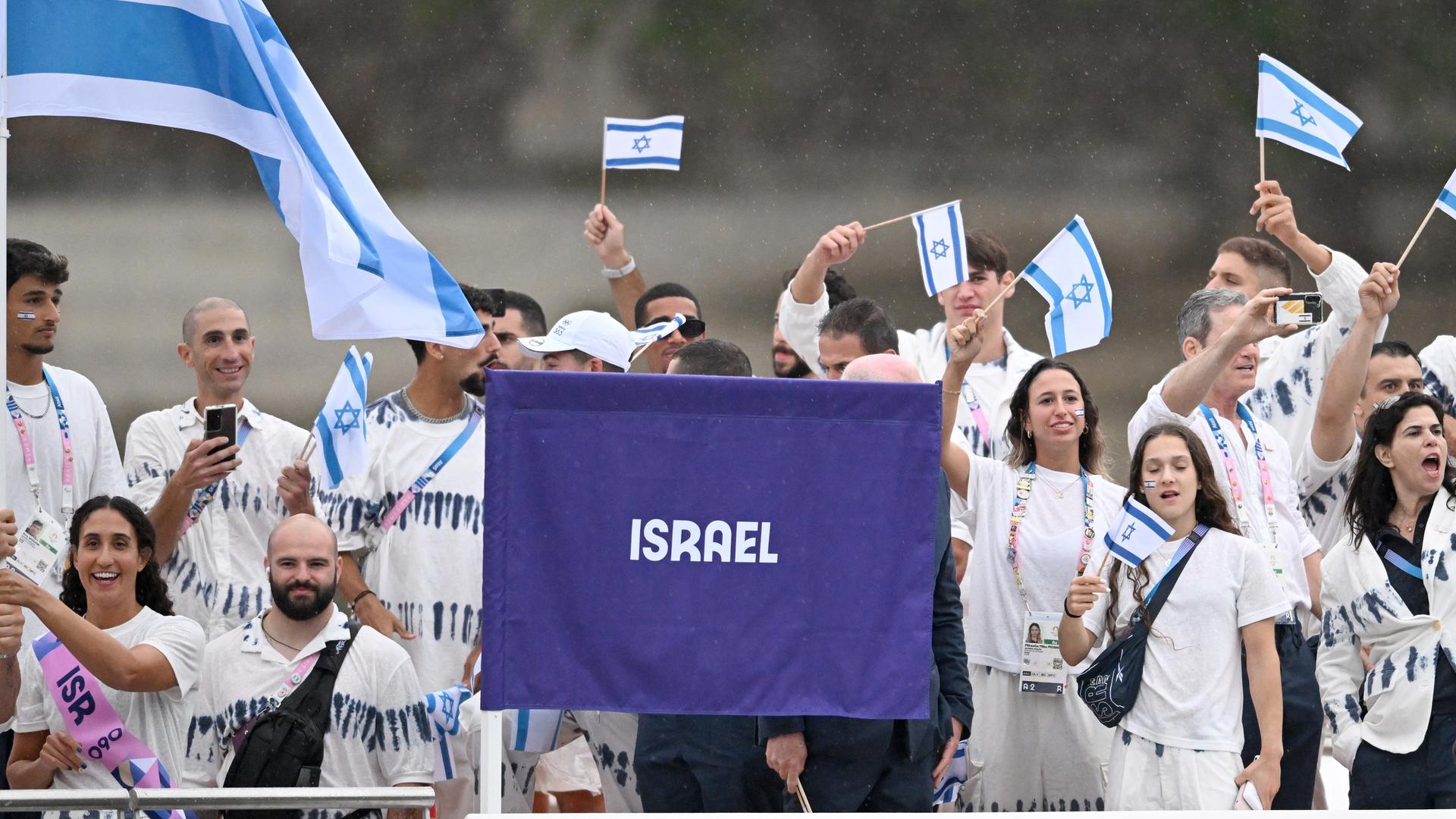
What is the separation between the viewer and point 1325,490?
6.00m

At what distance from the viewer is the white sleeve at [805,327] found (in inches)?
251

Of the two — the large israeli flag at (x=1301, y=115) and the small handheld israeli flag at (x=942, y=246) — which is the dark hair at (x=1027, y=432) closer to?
the small handheld israeli flag at (x=942, y=246)

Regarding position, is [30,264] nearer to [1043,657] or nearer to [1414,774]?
[1043,657]

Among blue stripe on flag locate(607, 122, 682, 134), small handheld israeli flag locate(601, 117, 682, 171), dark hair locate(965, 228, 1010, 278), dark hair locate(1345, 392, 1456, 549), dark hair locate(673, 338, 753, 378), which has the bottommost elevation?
dark hair locate(1345, 392, 1456, 549)

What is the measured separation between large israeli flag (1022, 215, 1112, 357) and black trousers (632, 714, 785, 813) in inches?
83.2

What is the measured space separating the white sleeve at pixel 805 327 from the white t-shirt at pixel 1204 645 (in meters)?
1.71

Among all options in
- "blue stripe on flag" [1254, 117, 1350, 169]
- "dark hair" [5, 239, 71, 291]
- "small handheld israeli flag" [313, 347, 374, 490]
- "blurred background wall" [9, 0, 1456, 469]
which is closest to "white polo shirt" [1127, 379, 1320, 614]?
"blue stripe on flag" [1254, 117, 1350, 169]

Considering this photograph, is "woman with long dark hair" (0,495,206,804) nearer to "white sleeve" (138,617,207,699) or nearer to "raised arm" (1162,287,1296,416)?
"white sleeve" (138,617,207,699)

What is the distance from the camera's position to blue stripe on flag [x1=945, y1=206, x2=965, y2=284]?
6.27 meters

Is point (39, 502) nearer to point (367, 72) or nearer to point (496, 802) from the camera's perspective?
point (496, 802)

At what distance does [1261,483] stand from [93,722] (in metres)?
3.20

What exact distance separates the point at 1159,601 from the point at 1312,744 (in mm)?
677

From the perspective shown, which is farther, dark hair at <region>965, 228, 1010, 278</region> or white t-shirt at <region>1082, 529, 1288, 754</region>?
dark hair at <region>965, 228, 1010, 278</region>

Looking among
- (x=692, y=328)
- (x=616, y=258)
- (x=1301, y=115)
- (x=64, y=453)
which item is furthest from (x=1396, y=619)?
(x=64, y=453)
